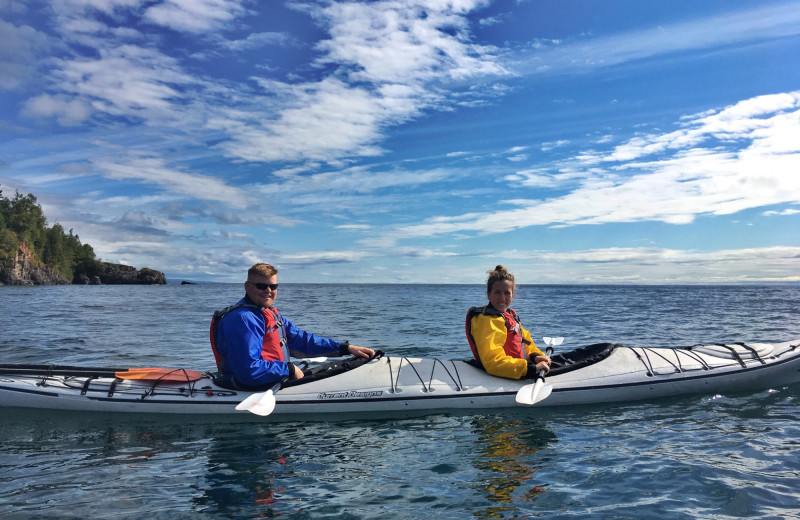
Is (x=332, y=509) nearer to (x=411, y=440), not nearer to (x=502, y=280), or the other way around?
(x=411, y=440)

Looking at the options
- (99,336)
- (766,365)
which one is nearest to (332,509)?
(766,365)

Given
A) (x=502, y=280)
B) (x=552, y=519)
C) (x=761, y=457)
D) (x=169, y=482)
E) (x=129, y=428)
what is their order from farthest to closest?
(x=502, y=280) < (x=129, y=428) < (x=761, y=457) < (x=169, y=482) < (x=552, y=519)

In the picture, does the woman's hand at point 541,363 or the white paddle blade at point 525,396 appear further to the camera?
the woman's hand at point 541,363

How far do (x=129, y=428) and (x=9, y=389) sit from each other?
2.01m

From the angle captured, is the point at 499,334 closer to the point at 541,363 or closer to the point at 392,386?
the point at 541,363

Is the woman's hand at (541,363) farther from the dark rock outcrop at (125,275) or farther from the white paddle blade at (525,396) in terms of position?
the dark rock outcrop at (125,275)

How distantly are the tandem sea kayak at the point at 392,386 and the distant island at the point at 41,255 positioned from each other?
8726 centimetres

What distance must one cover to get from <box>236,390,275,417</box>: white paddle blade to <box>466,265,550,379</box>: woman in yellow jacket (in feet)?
Result: 8.66

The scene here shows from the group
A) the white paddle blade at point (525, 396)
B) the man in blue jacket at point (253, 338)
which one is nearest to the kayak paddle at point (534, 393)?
the white paddle blade at point (525, 396)

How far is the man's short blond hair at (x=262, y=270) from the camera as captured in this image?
239 inches

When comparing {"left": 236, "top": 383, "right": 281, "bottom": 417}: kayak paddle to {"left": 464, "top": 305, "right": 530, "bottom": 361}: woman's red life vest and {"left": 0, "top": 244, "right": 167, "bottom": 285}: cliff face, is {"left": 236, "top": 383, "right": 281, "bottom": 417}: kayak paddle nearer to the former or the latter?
{"left": 464, "top": 305, "right": 530, "bottom": 361}: woman's red life vest

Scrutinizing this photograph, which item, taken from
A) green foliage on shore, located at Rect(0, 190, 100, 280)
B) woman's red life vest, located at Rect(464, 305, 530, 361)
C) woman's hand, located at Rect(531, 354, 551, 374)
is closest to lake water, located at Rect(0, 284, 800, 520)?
woman's hand, located at Rect(531, 354, 551, 374)

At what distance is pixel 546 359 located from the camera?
6562mm

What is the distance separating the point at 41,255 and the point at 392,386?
338 feet
